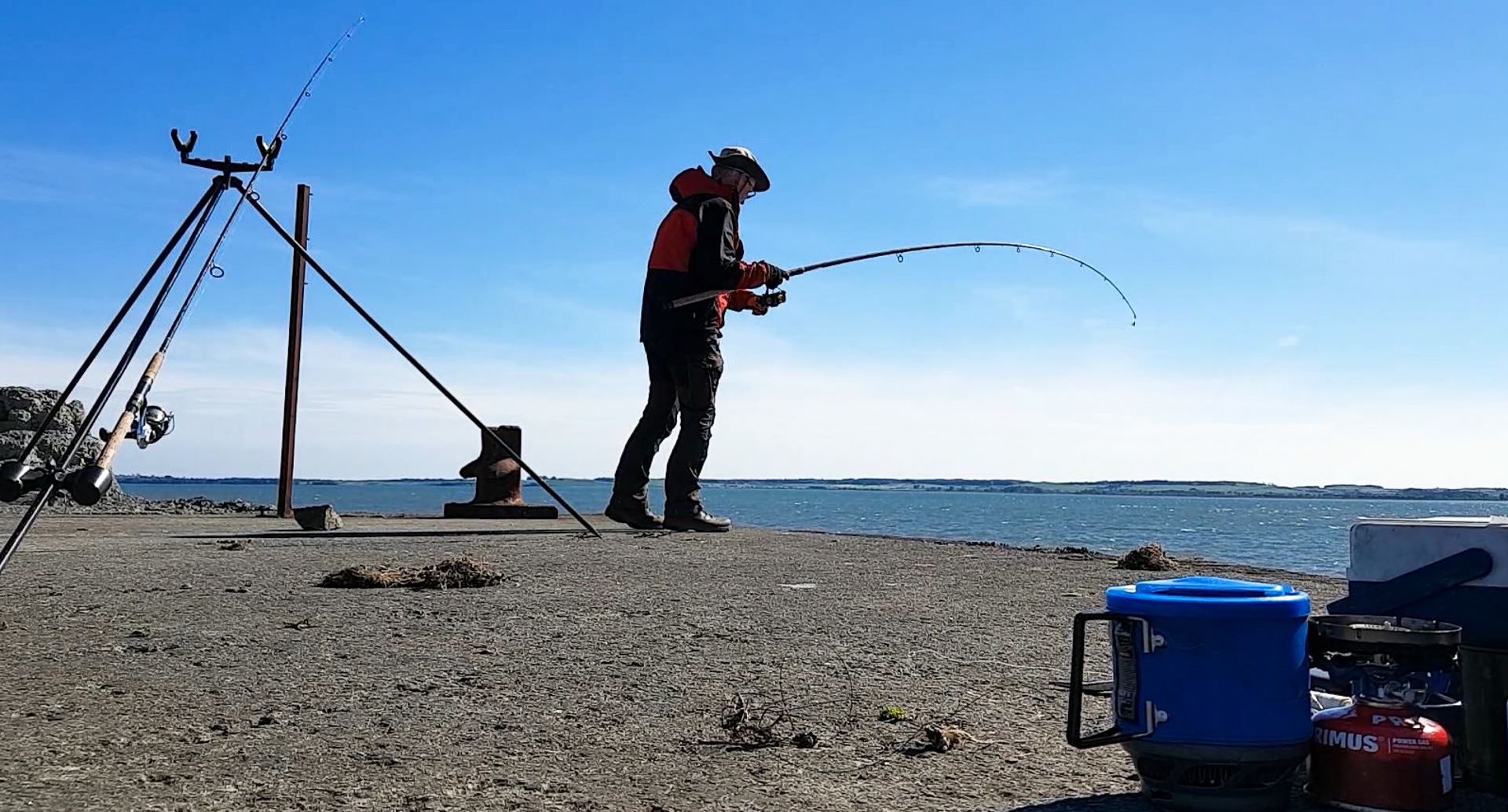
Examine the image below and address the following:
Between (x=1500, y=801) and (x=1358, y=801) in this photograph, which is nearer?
(x=1358, y=801)

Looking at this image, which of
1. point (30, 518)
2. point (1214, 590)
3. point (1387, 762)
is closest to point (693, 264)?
point (30, 518)

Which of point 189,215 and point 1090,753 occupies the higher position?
point 189,215

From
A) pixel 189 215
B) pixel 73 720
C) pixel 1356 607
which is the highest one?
pixel 189 215

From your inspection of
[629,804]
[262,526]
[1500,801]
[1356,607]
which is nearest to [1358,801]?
[1500,801]

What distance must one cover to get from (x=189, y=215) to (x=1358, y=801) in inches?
180

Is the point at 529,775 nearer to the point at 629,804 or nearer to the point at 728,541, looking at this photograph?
the point at 629,804

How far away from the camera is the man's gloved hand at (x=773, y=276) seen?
9070mm

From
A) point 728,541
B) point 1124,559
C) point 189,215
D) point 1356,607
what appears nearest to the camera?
point 1356,607

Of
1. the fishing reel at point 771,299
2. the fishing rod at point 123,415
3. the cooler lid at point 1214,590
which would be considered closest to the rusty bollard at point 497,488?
the fishing reel at point 771,299

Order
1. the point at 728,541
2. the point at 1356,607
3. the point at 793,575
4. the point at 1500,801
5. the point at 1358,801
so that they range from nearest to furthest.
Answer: the point at 1358,801
the point at 1500,801
the point at 1356,607
the point at 793,575
the point at 728,541

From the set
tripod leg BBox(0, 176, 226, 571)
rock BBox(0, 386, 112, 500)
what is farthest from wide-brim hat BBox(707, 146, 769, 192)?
rock BBox(0, 386, 112, 500)

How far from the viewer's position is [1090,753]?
300 cm

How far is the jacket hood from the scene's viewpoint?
29.1 feet

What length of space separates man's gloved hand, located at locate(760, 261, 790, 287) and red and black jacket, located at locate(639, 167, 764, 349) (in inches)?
5.1
